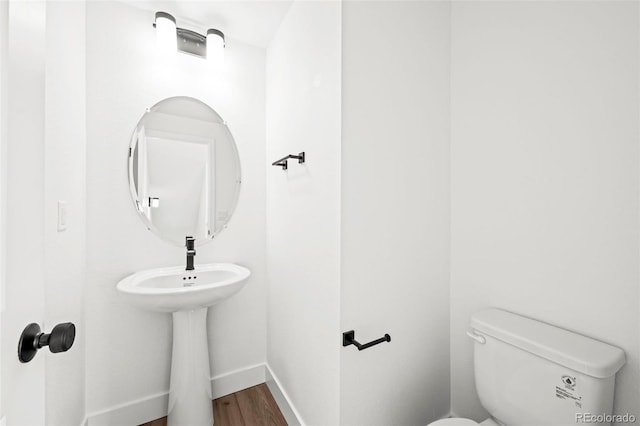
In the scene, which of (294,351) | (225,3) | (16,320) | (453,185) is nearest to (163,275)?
(294,351)

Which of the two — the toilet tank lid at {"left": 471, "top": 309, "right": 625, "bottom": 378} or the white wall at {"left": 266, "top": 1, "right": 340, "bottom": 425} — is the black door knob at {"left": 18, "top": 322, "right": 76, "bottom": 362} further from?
the toilet tank lid at {"left": 471, "top": 309, "right": 625, "bottom": 378}

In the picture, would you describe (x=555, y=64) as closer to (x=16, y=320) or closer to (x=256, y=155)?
(x=256, y=155)

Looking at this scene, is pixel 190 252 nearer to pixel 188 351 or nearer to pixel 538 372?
pixel 188 351

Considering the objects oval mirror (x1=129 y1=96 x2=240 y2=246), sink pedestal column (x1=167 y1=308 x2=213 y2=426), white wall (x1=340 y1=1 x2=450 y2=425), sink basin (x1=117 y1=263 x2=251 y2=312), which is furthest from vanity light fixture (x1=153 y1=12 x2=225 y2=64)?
sink pedestal column (x1=167 y1=308 x2=213 y2=426)

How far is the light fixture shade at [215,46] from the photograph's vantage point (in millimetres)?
1580

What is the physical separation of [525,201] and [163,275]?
5.69 feet

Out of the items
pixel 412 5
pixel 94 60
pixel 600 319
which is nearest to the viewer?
pixel 600 319

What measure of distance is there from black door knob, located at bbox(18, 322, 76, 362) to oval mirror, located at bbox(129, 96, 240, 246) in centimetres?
108

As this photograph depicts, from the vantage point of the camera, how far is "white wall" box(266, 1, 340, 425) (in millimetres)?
1124

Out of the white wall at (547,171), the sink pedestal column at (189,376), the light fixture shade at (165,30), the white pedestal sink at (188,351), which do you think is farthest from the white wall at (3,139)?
the white wall at (547,171)

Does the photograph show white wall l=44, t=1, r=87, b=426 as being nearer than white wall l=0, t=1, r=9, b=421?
No

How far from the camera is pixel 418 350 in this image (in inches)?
51.6

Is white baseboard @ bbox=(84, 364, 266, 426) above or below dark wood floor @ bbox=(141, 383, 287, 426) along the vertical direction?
above

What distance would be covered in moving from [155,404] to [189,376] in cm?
36
